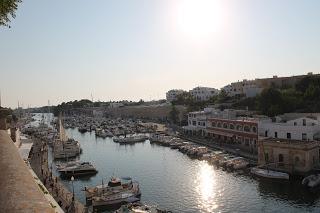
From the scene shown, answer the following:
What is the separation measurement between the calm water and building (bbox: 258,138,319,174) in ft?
11.3

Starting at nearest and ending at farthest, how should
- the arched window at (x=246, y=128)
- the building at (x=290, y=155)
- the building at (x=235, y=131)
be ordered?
the building at (x=290, y=155), the building at (x=235, y=131), the arched window at (x=246, y=128)

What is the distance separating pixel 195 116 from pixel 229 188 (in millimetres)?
39032

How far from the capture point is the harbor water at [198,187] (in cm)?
3036

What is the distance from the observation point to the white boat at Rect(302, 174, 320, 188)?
34059 millimetres

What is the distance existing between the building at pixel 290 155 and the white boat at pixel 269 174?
1.44 m

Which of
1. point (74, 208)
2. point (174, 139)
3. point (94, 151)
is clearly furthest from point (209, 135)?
point (74, 208)

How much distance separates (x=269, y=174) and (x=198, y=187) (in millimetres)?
7547

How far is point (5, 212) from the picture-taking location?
9.54 meters

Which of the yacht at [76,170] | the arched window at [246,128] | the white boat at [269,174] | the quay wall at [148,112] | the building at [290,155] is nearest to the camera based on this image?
the white boat at [269,174]

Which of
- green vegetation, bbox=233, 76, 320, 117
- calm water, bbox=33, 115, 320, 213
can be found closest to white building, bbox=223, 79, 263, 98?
green vegetation, bbox=233, 76, 320, 117

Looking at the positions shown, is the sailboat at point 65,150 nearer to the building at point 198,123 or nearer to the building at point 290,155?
the building at point 198,123

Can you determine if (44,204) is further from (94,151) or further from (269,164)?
(94,151)

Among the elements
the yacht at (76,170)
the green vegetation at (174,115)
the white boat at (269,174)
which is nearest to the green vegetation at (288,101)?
the white boat at (269,174)

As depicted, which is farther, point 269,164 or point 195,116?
point 195,116
